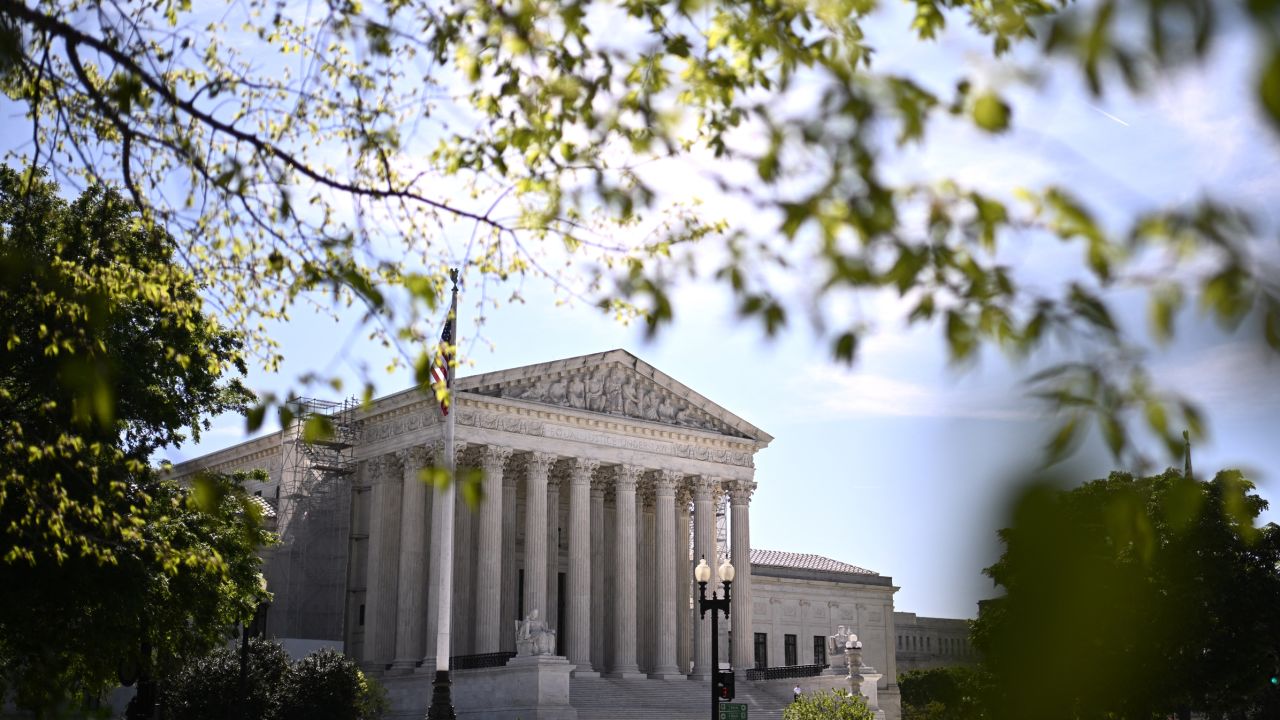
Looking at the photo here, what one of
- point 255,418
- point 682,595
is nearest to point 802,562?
point 682,595

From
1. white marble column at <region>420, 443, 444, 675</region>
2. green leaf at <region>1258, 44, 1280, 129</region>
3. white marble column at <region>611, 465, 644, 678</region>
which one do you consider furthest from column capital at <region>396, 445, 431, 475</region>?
green leaf at <region>1258, 44, 1280, 129</region>

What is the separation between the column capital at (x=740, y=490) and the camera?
60938 millimetres

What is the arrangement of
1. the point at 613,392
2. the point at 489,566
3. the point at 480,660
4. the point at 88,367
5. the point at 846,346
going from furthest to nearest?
the point at 613,392
the point at 489,566
the point at 480,660
the point at 88,367
the point at 846,346

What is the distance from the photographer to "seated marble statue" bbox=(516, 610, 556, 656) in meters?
47.2

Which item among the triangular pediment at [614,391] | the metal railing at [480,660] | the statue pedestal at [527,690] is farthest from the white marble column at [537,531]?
the statue pedestal at [527,690]

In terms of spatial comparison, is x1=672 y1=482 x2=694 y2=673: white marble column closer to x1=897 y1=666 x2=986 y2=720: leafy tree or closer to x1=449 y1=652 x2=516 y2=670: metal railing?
x1=897 y1=666 x2=986 y2=720: leafy tree

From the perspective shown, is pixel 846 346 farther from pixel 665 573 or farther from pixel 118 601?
pixel 665 573

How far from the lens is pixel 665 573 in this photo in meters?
58.5

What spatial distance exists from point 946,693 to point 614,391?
27.2 meters

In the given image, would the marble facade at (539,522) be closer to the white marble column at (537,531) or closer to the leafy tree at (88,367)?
the white marble column at (537,531)

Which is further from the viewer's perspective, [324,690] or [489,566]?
[489,566]

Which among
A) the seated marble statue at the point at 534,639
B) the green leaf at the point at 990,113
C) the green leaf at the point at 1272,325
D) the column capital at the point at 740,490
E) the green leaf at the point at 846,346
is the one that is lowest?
the seated marble statue at the point at 534,639

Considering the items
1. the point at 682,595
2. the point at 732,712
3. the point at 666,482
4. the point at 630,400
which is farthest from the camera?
the point at 682,595

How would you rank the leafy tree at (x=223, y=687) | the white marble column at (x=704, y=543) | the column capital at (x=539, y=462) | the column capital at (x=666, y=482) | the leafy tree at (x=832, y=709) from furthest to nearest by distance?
the column capital at (x=666, y=482)
the white marble column at (x=704, y=543)
the column capital at (x=539, y=462)
the leafy tree at (x=223, y=687)
the leafy tree at (x=832, y=709)
